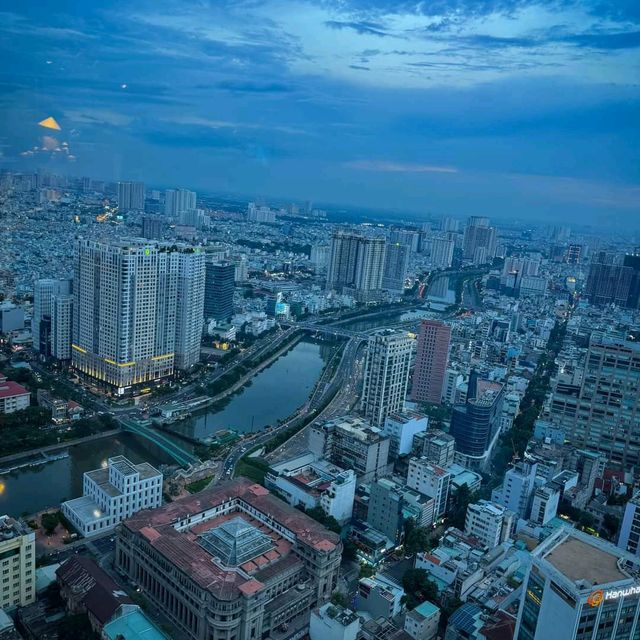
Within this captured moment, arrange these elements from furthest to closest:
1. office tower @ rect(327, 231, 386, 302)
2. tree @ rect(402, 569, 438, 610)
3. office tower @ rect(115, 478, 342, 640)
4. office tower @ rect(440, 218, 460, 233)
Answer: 1. office tower @ rect(440, 218, 460, 233)
2. office tower @ rect(327, 231, 386, 302)
3. tree @ rect(402, 569, 438, 610)
4. office tower @ rect(115, 478, 342, 640)

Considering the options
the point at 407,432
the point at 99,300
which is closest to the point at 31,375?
the point at 99,300

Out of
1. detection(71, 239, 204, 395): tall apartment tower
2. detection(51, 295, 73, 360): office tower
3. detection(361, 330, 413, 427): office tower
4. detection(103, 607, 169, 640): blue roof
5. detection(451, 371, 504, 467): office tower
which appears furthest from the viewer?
detection(51, 295, 73, 360): office tower

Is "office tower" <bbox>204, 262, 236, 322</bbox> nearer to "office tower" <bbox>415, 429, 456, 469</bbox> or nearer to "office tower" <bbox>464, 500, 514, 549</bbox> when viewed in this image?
"office tower" <bbox>415, 429, 456, 469</bbox>

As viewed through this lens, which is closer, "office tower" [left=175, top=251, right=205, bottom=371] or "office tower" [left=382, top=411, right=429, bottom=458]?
"office tower" [left=382, top=411, right=429, bottom=458]

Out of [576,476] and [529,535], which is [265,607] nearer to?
[529,535]

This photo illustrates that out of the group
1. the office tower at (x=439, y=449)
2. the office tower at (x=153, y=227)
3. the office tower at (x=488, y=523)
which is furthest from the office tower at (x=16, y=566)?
the office tower at (x=153, y=227)

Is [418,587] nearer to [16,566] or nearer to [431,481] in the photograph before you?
[431,481]

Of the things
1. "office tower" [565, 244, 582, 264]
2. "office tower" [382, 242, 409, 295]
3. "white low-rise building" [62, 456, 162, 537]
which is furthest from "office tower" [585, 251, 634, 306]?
"white low-rise building" [62, 456, 162, 537]

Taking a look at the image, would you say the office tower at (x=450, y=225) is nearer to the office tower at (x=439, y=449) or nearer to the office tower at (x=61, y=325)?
the office tower at (x=61, y=325)
